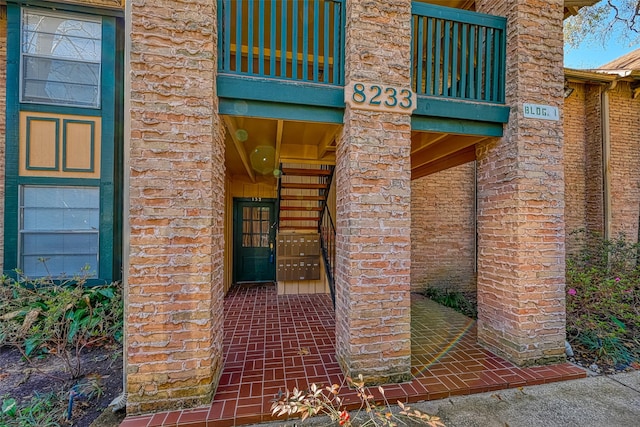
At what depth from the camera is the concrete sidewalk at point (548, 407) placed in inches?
87.1

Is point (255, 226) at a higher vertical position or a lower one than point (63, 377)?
higher

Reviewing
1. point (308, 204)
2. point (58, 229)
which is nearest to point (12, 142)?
point (58, 229)

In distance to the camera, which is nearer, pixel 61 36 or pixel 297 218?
pixel 61 36

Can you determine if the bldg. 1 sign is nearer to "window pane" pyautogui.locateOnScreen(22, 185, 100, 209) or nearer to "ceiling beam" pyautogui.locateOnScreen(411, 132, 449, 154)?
"ceiling beam" pyautogui.locateOnScreen(411, 132, 449, 154)

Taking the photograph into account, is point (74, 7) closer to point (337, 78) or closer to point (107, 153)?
point (107, 153)

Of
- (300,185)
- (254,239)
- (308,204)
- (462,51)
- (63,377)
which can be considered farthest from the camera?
(254,239)

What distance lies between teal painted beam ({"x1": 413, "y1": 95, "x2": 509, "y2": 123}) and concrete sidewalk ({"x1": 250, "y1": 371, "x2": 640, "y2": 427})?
272 centimetres

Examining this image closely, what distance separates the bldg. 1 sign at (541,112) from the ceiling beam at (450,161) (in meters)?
0.80

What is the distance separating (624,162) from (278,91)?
26.1 feet

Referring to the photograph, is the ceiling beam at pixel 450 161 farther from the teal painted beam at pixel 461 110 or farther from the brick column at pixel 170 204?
the brick column at pixel 170 204

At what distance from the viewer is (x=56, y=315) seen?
3.29 m

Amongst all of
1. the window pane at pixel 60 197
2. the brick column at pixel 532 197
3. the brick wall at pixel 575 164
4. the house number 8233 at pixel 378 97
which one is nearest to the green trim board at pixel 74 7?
the window pane at pixel 60 197

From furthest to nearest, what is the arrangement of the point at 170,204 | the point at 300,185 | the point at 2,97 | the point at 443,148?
the point at 300,185 → the point at 2,97 → the point at 443,148 → the point at 170,204

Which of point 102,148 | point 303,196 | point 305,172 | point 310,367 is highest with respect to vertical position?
point 102,148
